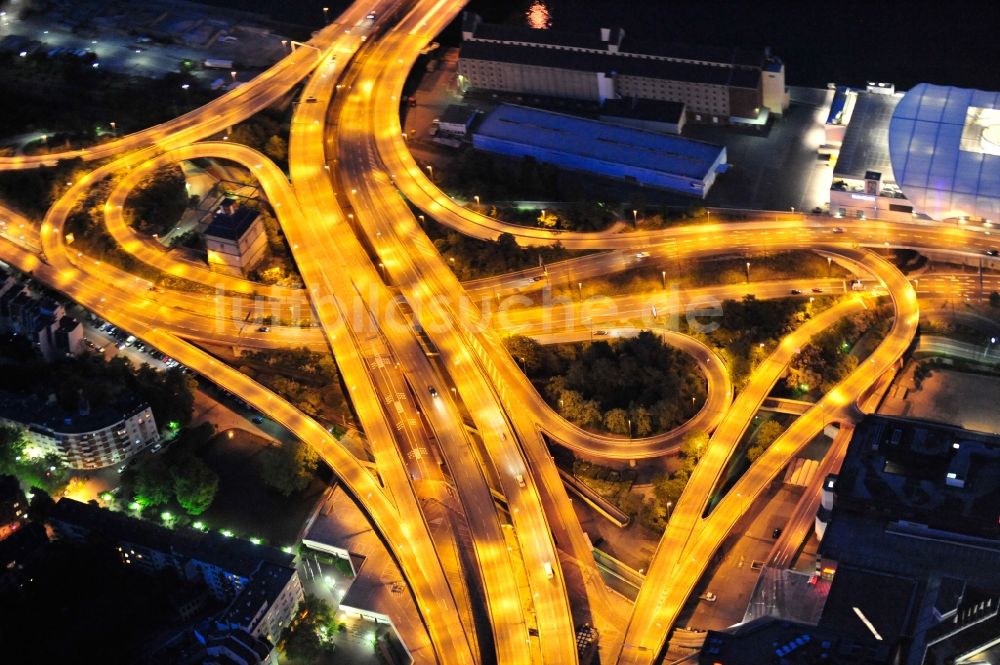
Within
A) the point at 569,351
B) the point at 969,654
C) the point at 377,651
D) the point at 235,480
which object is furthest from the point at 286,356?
the point at 969,654

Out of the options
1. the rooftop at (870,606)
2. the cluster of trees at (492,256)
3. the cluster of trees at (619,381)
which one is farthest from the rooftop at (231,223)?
the rooftop at (870,606)

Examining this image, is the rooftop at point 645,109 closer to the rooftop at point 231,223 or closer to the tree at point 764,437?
the rooftop at point 231,223

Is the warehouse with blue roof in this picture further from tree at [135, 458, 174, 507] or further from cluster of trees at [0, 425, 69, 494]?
cluster of trees at [0, 425, 69, 494]

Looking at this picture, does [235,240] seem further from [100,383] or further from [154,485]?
[154,485]

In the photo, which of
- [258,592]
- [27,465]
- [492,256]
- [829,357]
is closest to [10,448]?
[27,465]

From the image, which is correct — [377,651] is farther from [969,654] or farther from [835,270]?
[835,270]
